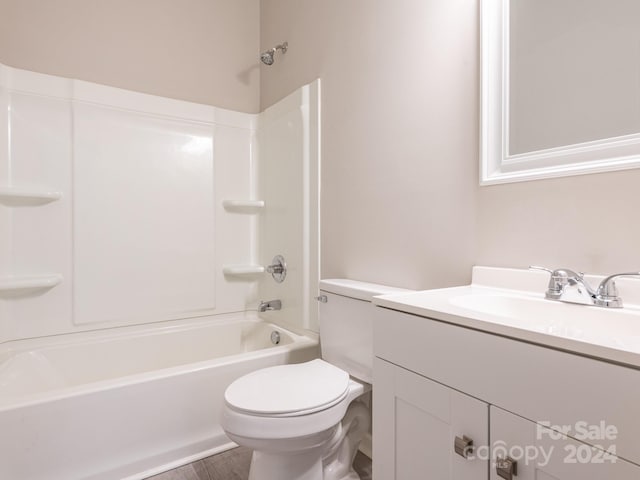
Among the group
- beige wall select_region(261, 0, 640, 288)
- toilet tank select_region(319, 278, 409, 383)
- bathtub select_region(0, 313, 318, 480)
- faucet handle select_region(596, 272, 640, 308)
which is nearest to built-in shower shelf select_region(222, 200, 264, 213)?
beige wall select_region(261, 0, 640, 288)

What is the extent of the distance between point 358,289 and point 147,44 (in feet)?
6.56

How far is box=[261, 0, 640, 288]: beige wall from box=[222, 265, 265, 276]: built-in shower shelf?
67 cm

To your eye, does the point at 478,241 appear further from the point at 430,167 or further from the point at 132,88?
the point at 132,88

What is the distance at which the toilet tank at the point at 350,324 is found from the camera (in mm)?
1341

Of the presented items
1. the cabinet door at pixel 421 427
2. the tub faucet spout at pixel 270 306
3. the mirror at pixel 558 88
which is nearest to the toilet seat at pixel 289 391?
the cabinet door at pixel 421 427

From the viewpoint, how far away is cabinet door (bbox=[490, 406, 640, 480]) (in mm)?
527

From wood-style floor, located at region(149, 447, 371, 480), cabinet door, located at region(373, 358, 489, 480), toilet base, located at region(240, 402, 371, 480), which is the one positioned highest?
cabinet door, located at region(373, 358, 489, 480)

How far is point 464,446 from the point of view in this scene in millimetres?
718

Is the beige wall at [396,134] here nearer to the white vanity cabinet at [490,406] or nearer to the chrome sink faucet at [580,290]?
the chrome sink faucet at [580,290]

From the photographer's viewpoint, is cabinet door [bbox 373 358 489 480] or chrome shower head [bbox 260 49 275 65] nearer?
cabinet door [bbox 373 358 489 480]

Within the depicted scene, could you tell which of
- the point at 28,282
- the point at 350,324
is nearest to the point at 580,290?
the point at 350,324

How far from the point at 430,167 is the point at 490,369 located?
85 centimetres

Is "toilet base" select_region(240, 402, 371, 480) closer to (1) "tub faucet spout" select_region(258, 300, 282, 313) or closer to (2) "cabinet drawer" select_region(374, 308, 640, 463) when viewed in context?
(2) "cabinet drawer" select_region(374, 308, 640, 463)

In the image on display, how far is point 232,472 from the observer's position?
1.47 meters
